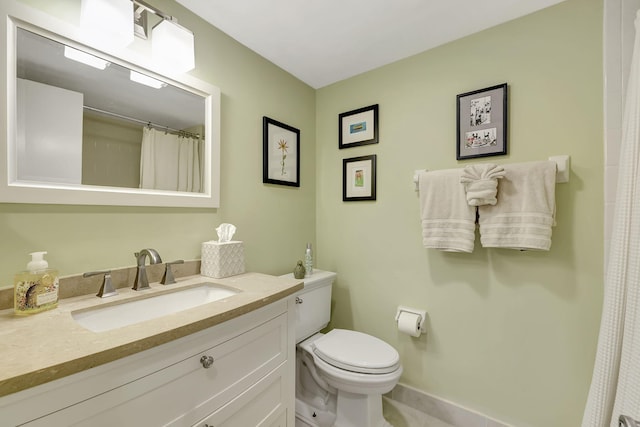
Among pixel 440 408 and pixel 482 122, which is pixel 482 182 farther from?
pixel 440 408

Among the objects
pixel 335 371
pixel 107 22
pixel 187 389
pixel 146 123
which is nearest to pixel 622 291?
pixel 335 371

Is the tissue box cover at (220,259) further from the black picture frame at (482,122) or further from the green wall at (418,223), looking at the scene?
the black picture frame at (482,122)

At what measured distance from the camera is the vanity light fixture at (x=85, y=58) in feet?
3.17

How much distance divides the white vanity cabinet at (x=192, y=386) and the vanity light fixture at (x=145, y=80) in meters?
1.08

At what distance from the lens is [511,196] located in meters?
1.32

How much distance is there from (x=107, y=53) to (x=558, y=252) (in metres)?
2.16

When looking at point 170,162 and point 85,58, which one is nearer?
point 85,58

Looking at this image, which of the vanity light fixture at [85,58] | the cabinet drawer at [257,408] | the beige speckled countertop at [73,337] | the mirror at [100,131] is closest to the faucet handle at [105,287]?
the beige speckled countertop at [73,337]

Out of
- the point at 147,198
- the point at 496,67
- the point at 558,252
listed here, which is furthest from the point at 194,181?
the point at 558,252

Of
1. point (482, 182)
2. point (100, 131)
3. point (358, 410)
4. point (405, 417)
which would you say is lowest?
point (405, 417)

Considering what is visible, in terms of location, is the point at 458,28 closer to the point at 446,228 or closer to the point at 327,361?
the point at 446,228

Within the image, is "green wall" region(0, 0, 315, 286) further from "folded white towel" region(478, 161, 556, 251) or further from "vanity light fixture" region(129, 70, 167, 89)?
"folded white towel" region(478, 161, 556, 251)

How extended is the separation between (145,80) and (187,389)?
1.22 meters

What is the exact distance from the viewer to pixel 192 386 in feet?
2.58
